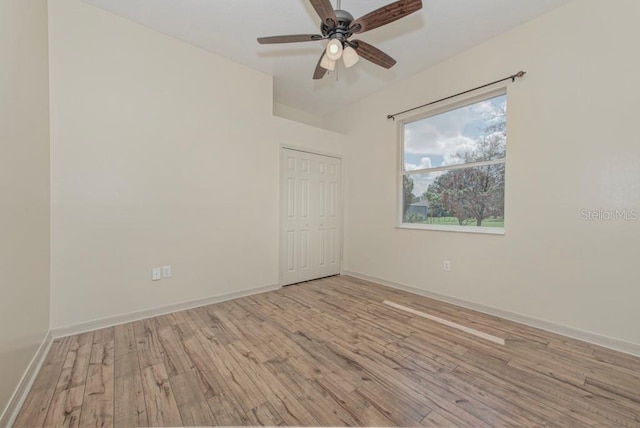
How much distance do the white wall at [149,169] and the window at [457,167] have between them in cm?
199

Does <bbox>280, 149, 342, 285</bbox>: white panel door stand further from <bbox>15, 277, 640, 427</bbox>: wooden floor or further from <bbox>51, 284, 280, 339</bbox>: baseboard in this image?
<bbox>15, 277, 640, 427</bbox>: wooden floor

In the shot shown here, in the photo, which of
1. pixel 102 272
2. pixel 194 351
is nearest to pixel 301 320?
pixel 194 351

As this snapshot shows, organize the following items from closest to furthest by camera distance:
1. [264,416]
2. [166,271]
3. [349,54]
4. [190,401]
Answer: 1. [264,416]
2. [190,401]
3. [349,54]
4. [166,271]

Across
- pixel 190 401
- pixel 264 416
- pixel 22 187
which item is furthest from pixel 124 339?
pixel 264 416

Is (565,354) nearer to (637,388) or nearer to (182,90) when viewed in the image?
(637,388)

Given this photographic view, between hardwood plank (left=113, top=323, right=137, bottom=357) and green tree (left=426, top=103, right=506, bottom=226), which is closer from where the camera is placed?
hardwood plank (left=113, top=323, right=137, bottom=357)

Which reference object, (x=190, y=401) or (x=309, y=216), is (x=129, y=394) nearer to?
(x=190, y=401)

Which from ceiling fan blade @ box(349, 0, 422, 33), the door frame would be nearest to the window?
the door frame

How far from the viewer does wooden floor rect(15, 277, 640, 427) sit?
1358mm

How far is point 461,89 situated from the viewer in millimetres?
2934

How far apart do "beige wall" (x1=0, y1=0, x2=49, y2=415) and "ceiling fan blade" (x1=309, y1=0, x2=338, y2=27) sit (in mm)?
1749

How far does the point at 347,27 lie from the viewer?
6.04 feet

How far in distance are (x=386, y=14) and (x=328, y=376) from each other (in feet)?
8.08

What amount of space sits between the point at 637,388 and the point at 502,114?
Result: 2485 mm
